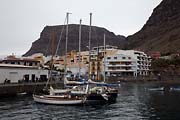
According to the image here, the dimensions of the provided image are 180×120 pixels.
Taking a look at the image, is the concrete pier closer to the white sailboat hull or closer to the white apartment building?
the white sailboat hull

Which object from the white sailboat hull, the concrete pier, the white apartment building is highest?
the white apartment building

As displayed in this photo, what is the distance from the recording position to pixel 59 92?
50.9 metres

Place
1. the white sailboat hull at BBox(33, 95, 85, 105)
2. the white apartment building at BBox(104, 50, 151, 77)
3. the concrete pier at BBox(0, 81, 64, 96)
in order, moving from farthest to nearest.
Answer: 1. the white apartment building at BBox(104, 50, 151, 77)
2. the concrete pier at BBox(0, 81, 64, 96)
3. the white sailboat hull at BBox(33, 95, 85, 105)

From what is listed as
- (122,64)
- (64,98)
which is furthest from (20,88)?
(122,64)

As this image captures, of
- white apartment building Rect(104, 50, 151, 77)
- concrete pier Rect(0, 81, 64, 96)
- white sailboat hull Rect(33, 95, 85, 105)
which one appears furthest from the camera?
white apartment building Rect(104, 50, 151, 77)

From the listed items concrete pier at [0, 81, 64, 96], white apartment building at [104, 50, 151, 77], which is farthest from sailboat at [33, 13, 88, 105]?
white apartment building at [104, 50, 151, 77]

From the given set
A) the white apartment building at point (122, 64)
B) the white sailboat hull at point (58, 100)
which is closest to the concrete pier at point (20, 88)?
the white sailboat hull at point (58, 100)

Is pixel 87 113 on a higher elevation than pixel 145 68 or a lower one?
lower

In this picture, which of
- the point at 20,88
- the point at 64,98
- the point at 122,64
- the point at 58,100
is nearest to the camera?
the point at 64,98

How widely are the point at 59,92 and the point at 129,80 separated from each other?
308 feet

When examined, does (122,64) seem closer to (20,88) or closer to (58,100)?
(20,88)

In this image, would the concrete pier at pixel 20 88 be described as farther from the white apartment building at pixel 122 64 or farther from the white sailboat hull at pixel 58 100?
the white apartment building at pixel 122 64

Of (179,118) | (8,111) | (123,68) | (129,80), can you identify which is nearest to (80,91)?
(8,111)

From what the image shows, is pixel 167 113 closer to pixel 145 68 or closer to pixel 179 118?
pixel 179 118
